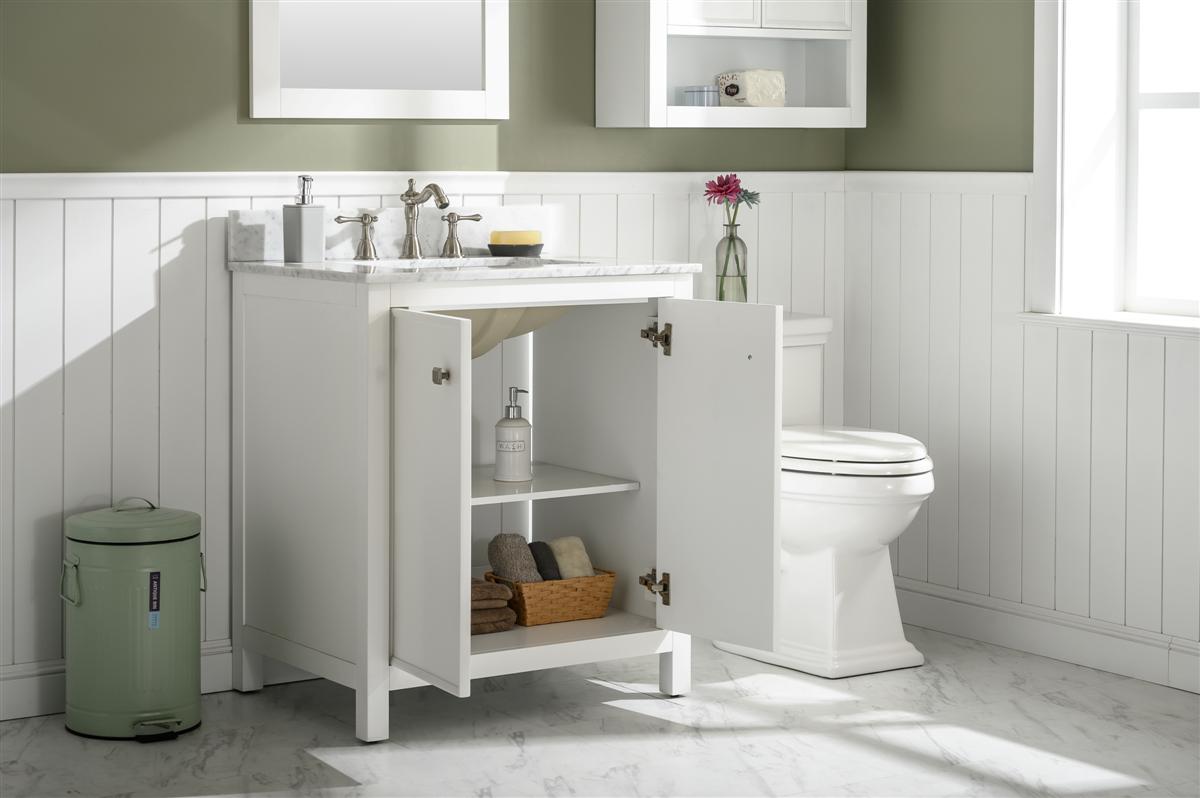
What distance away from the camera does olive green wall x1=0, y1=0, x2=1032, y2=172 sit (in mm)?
2949

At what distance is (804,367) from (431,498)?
1280 millimetres

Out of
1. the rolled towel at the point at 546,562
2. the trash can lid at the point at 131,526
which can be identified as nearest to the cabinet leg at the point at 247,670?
the trash can lid at the point at 131,526

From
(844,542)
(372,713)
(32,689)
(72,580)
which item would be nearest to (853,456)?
(844,542)

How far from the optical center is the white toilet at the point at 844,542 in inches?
125

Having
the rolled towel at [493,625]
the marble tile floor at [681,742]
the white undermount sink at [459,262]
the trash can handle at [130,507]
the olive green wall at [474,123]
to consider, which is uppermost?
the olive green wall at [474,123]

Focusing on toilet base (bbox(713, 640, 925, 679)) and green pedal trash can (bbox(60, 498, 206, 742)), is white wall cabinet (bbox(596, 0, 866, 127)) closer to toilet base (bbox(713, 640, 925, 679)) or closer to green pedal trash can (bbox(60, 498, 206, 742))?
toilet base (bbox(713, 640, 925, 679))

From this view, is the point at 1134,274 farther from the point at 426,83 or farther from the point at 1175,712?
the point at 426,83

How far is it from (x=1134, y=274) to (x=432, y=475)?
171cm

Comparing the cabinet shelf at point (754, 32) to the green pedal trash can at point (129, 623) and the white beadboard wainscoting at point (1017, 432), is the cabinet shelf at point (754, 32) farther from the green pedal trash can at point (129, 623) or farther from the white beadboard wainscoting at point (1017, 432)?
the green pedal trash can at point (129, 623)

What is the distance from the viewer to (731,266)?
11.8ft

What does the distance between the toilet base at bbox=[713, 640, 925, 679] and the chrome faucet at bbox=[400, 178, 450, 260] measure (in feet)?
3.47

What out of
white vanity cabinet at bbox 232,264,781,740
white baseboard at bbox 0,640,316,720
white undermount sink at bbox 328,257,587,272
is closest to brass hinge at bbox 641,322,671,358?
white vanity cabinet at bbox 232,264,781,740

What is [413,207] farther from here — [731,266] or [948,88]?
[948,88]

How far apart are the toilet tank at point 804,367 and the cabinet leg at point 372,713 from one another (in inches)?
48.8
